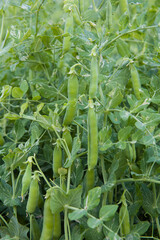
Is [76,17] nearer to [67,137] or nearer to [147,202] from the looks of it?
[67,137]

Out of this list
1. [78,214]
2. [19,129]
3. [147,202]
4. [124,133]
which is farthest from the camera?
[19,129]

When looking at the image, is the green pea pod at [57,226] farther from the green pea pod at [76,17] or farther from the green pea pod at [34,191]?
the green pea pod at [76,17]

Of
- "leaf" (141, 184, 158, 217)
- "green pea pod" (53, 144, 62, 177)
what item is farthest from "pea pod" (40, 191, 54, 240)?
"leaf" (141, 184, 158, 217)

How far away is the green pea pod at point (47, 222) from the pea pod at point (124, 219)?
235 mm

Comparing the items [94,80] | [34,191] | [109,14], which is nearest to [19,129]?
[34,191]

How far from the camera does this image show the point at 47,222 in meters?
0.99

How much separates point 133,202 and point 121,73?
50cm

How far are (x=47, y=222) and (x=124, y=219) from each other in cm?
26

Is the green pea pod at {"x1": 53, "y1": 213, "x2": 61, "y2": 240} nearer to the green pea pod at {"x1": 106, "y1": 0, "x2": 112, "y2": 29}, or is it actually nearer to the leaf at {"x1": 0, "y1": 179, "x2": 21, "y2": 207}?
the leaf at {"x1": 0, "y1": 179, "x2": 21, "y2": 207}

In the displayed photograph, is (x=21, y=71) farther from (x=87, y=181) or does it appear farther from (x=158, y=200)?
(x=158, y=200)

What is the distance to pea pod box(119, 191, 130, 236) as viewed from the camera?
994mm

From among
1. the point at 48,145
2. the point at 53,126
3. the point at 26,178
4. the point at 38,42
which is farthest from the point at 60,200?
the point at 38,42

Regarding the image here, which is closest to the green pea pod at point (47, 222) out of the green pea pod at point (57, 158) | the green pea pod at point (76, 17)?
the green pea pod at point (57, 158)

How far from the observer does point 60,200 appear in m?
0.94
